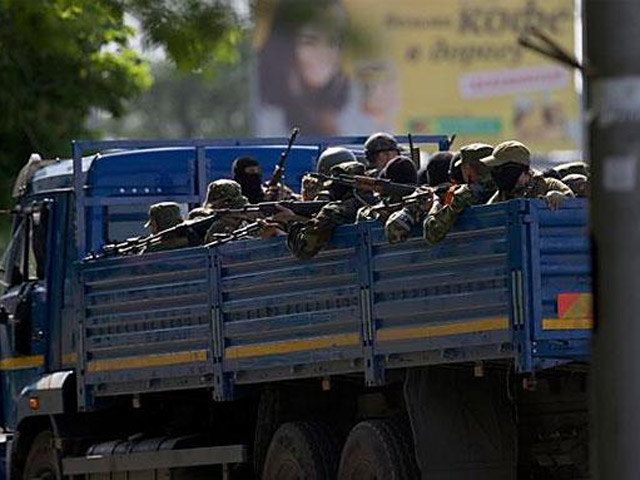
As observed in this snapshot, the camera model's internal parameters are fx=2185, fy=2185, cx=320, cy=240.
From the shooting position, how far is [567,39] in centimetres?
5862

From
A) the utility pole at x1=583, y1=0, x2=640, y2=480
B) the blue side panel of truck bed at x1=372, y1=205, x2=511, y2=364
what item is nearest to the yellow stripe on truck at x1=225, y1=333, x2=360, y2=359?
the blue side panel of truck bed at x1=372, y1=205, x2=511, y2=364

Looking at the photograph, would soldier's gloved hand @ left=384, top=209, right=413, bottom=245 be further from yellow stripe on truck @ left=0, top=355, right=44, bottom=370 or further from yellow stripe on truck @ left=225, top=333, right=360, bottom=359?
yellow stripe on truck @ left=0, top=355, right=44, bottom=370

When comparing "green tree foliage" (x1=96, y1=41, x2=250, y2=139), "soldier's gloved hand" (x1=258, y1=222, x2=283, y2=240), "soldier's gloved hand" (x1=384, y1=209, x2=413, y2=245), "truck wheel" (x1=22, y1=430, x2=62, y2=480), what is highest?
"green tree foliage" (x1=96, y1=41, x2=250, y2=139)

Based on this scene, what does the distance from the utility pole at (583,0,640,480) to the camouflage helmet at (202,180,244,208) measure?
7.77 m

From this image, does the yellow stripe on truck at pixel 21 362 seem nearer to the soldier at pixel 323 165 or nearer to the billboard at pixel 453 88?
the soldier at pixel 323 165

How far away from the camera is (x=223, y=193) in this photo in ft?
42.8

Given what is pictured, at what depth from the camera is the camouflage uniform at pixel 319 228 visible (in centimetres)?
1082

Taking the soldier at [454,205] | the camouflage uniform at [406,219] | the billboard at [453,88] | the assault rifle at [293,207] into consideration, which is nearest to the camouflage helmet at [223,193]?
the assault rifle at [293,207]

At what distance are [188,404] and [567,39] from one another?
1813 inches

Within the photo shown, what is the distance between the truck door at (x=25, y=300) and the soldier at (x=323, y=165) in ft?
6.59

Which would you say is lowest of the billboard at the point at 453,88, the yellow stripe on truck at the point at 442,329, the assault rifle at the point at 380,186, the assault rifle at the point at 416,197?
the yellow stripe on truck at the point at 442,329

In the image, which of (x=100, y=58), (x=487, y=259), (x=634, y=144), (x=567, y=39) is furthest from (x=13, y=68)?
(x=567, y=39)

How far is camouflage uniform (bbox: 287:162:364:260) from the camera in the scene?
10.8 m

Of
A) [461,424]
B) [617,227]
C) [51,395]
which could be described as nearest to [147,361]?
[51,395]
